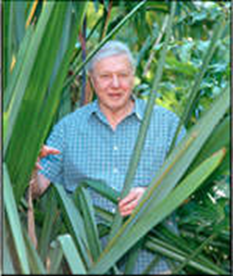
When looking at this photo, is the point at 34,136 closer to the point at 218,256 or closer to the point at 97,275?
the point at 97,275

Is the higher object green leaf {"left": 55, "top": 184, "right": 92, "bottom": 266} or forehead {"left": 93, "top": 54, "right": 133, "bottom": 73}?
forehead {"left": 93, "top": 54, "right": 133, "bottom": 73}

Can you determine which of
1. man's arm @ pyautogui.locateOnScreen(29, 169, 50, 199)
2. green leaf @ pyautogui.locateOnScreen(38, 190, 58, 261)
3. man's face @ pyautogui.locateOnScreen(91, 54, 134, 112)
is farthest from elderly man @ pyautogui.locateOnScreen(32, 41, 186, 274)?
green leaf @ pyautogui.locateOnScreen(38, 190, 58, 261)

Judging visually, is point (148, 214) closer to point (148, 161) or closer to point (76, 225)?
point (76, 225)

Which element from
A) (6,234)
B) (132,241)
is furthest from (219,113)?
(6,234)

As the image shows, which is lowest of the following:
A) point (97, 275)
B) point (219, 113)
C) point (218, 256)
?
point (218, 256)

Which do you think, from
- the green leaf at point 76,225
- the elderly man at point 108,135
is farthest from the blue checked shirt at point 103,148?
the green leaf at point 76,225

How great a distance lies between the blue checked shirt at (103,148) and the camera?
145 cm

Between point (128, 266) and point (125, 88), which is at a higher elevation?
point (125, 88)

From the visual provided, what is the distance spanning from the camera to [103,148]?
5.06 feet

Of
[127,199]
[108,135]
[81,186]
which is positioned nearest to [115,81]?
[108,135]

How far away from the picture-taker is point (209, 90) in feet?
5.04

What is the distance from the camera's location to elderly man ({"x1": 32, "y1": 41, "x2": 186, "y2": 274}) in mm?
1466

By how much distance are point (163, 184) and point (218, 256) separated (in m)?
0.31

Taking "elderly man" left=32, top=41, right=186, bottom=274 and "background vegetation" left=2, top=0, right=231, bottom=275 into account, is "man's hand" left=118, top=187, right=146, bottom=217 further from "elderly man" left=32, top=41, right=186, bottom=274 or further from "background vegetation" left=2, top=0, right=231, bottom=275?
"elderly man" left=32, top=41, right=186, bottom=274
